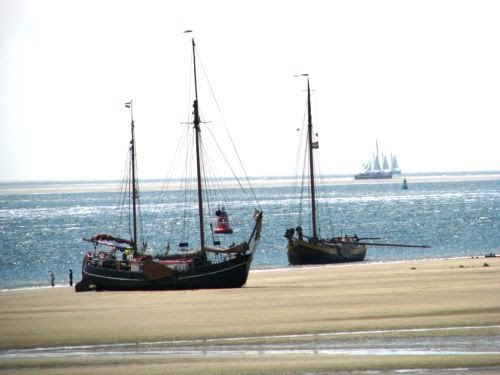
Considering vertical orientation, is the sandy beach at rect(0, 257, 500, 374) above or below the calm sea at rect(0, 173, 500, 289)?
above

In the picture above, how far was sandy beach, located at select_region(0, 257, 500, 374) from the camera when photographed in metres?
27.9

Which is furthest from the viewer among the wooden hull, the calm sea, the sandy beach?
the calm sea

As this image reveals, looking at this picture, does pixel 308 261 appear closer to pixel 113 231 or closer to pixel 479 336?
pixel 479 336

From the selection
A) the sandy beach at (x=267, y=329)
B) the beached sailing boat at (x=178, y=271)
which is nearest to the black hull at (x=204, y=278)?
the beached sailing boat at (x=178, y=271)

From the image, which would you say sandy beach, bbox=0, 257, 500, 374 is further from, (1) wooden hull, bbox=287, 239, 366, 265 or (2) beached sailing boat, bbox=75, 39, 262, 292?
(1) wooden hull, bbox=287, 239, 366, 265

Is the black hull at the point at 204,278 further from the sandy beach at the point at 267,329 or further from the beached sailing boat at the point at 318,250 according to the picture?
the beached sailing boat at the point at 318,250

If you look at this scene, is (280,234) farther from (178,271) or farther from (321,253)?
(178,271)

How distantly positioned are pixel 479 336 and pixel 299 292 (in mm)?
14765

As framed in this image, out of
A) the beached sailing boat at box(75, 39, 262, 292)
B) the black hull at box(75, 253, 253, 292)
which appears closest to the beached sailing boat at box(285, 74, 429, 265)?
the beached sailing boat at box(75, 39, 262, 292)

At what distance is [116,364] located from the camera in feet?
93.8

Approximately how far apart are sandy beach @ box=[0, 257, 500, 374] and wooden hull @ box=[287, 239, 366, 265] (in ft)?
74.6

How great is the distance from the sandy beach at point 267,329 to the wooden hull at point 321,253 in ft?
74.6

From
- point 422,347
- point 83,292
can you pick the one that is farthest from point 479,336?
point 83,292

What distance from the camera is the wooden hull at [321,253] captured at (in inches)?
2808
